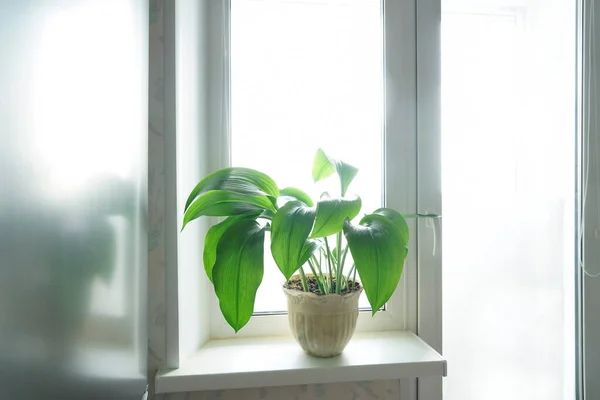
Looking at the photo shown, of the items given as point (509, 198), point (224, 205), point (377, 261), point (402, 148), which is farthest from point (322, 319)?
point (509, 198)

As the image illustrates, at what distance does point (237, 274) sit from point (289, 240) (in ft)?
0.43

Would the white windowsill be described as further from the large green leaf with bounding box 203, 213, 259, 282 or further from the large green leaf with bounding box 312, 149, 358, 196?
the large green leaf with bounding box 312, 149, 358, 196

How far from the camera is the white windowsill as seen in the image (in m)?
0.81

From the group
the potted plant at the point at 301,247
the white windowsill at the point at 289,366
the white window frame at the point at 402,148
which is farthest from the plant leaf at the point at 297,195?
the white windowsill at the point at 289,366

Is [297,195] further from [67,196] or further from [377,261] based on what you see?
[67,196]

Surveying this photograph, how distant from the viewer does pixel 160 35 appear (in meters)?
0.80

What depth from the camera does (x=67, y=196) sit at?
32 centimetres

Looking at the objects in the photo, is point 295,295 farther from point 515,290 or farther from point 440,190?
point 515,290

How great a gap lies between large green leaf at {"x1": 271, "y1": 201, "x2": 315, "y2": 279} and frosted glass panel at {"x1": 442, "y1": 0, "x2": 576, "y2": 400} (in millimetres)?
573

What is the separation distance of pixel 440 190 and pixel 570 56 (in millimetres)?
591

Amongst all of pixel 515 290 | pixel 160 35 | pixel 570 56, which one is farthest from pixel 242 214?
pixel 570 56

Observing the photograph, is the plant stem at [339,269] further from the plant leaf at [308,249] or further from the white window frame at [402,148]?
the white window frame at [402,148]

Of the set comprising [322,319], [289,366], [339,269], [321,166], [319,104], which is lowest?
[289,366]

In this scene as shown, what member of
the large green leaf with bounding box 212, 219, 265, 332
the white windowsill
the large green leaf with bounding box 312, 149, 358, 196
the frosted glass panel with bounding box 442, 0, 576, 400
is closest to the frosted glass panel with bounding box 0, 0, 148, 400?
the large green leaf with bounding box 212, 219, 265, 332
